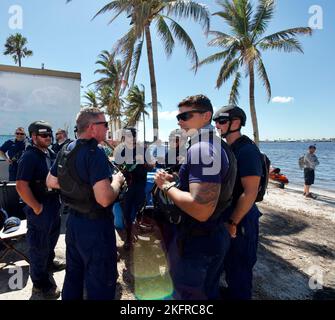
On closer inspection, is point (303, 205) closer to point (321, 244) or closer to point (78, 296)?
point (321, 244)

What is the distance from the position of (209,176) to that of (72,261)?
1.43 meters

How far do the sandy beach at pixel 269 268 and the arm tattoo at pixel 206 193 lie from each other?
1.87 metres

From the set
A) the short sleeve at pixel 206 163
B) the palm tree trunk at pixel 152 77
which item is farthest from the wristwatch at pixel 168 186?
the palm tree trunk at pixel 152 77

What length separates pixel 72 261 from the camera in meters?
2.20

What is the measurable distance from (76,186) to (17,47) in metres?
40.7

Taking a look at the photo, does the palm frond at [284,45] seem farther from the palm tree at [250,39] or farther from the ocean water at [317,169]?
the ocean water at [317,169]

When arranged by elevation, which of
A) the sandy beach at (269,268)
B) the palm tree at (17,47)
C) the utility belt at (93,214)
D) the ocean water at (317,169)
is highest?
the palm tree at (17,47)

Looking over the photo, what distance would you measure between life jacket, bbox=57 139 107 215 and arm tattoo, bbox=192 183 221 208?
0.89m

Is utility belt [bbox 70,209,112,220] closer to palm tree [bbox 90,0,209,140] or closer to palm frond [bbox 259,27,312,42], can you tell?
palm tree [bbox 90,0,209,140]

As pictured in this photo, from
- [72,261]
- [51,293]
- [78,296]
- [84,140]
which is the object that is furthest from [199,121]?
[51,293]

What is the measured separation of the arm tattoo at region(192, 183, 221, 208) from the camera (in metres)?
1.69

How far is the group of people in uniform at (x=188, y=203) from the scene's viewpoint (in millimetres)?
1811

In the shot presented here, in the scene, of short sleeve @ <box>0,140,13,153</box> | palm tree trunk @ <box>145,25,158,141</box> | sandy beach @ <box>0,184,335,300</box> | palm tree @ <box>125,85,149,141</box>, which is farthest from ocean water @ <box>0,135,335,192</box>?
palm tree @ <box>125,85,149,141</box>
